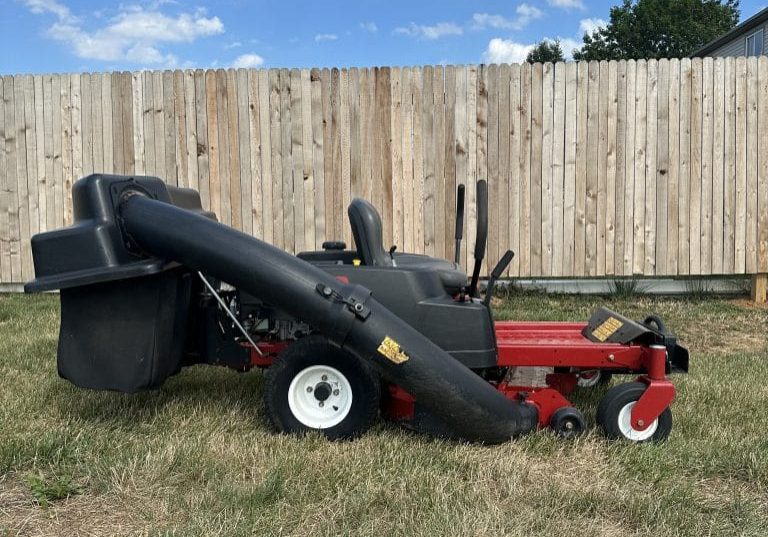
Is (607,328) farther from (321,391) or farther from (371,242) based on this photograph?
(321,391)

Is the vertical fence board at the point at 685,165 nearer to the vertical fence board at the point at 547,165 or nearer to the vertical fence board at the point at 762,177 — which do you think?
the vertical fence board at the point at 762,177

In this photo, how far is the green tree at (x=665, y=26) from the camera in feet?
163

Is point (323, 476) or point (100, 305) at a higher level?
point (100, 305)

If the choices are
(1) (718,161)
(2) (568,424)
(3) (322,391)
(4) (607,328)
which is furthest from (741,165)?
(3) (322,391)

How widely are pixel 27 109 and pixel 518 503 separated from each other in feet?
22.2

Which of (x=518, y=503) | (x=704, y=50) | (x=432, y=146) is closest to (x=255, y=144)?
(x=432, y=146)

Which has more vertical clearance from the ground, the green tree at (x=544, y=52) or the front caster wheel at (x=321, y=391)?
the green tree at (x=544, y=52)

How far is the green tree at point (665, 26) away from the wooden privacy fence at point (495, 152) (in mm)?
45274

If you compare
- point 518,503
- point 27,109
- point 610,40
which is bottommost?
point 518,503

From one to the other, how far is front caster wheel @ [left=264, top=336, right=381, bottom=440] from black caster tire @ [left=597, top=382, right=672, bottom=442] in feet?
3.48

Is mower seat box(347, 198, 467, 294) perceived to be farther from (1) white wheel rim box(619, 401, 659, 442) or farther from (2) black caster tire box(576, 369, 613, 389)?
(2) black caster tire box(576, 369, 613, 389)

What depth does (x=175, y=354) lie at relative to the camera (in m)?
3.48

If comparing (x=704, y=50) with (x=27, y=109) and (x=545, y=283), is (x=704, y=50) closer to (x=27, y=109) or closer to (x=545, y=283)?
(x=545, y=283)

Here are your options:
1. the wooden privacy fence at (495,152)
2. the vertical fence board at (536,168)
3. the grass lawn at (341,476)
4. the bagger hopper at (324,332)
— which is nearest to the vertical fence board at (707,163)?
the wooden privacy fence at (495,152)
